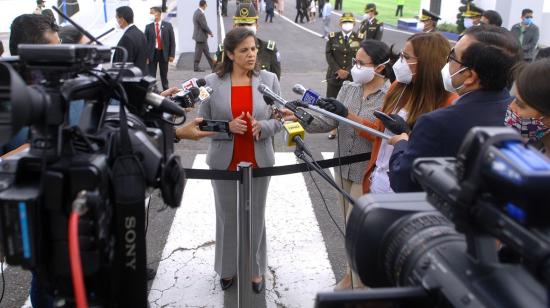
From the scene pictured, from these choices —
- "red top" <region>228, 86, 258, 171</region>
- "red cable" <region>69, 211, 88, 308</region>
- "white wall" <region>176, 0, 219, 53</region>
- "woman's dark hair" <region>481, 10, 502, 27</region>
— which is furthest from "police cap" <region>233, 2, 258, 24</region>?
"white wall" <region>176, 0, 219, 53</region>

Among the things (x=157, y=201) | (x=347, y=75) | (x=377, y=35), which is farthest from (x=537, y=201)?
(x=377, y=35)

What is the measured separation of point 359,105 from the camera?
3.73m

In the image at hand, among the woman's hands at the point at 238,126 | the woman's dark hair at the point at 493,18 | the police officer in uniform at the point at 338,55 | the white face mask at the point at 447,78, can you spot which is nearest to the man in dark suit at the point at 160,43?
the police officer in uniform at the point at 338,55

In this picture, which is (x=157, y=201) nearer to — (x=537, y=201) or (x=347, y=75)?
(x=347, y=75)

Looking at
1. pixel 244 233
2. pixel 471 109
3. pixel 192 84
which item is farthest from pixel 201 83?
pixel 471 109

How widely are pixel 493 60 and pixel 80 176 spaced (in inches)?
72.7

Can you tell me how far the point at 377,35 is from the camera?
10.9 m

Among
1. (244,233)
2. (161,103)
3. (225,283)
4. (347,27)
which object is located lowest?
(225,283)

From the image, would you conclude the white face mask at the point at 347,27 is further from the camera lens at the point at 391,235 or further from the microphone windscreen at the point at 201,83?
the camera lens at the point at 391,235

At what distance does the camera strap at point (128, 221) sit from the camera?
5.47ft

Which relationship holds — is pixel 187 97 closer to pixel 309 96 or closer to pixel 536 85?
pixel 309 96

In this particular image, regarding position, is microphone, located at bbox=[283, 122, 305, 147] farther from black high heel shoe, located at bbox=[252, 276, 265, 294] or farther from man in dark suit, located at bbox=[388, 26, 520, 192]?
black high heel shoe, located at bbox=[252, 276, 265, 294]

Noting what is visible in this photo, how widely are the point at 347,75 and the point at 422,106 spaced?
17.3 ft

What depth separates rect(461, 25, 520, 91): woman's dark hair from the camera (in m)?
2.37
